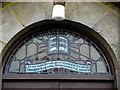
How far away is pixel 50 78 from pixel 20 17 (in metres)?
0.90

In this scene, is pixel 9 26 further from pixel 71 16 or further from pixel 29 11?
pixel 71 16

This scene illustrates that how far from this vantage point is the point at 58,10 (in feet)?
14.2

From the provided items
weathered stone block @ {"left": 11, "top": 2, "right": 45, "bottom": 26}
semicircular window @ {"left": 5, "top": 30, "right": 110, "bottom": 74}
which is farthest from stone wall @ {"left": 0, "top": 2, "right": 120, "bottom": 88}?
semicircular window @ {"left": 5, "top": 30, "right": 110, "bottom": 74}

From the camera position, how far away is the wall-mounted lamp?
430 centimetres

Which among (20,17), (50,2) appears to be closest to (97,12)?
(50,2)

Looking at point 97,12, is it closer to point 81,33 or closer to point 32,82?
point 81,33

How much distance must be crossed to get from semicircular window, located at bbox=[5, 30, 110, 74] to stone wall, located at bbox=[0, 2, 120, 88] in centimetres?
25

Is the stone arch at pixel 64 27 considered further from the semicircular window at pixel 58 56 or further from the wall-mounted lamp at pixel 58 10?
the wall-mounted lamp at pixel 58 10

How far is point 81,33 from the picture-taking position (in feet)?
15.9

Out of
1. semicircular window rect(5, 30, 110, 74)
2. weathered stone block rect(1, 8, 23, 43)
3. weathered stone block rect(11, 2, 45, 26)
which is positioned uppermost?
weathered stone block rect(11, 2, 45, 26)

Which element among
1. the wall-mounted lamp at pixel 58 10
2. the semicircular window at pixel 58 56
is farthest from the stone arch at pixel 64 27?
the wall-mounted lamp at pixel 58 10

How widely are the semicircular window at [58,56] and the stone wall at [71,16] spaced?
9.9 inches

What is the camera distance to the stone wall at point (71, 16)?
15.3 feet

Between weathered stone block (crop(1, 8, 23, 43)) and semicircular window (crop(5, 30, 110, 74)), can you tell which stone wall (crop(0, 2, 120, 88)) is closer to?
weathered stone block (crop(1, 8, 23, 43))
